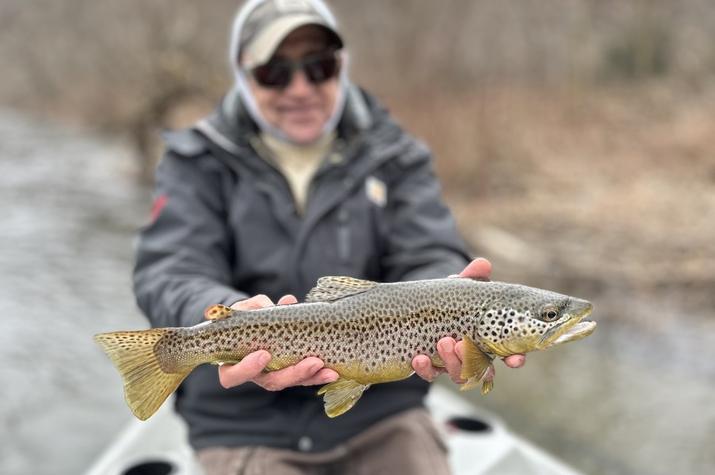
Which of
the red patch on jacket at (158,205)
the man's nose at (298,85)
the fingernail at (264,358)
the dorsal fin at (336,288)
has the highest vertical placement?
the man's nose at (298,85)

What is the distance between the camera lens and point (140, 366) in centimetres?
Result: 241

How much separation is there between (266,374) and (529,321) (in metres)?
0.89

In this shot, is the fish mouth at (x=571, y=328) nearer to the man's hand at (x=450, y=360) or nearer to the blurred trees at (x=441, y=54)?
the man's hand at (x=450, y=360)

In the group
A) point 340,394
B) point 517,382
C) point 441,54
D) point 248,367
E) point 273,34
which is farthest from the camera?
point 441,54

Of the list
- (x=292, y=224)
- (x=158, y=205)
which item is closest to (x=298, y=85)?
(x=292, y=224)

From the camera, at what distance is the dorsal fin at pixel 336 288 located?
2477 millimetres

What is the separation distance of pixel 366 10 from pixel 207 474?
573 inches

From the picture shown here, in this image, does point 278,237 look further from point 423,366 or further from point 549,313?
point 549,313

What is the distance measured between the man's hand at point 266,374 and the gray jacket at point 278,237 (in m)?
0.59

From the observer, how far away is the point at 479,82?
12570 mm

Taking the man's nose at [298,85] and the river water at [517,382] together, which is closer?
the man's nose at [298,85]

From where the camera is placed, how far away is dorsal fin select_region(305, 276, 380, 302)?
97.5 inches

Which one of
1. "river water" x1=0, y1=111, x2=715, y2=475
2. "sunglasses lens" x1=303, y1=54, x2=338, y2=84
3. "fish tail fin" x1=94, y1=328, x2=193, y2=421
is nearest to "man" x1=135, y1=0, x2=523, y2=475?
"sunglasses lens" x1=303, y1=54, x2=338, y2=84

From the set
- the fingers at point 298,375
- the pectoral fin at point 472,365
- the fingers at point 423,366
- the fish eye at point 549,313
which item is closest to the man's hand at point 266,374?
the fingers at point 298,375
